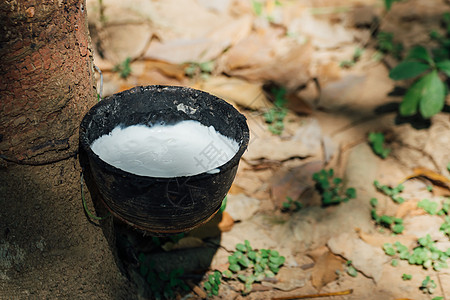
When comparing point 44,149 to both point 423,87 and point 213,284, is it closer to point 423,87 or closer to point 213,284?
point 213,284

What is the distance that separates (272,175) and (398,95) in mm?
1458

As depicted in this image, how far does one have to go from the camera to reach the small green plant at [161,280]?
2.54m

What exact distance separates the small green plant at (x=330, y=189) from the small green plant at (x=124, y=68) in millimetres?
1919

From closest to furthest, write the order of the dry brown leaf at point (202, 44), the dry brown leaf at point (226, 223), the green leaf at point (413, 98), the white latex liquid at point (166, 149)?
the white latex liquid at point (166, 149), the dry brown leaf at point (226, 223), the green leaf at point (413, 98), the dry brown leaf at point (202, 44)

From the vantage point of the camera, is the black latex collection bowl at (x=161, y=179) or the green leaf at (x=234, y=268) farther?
the green leaf at (x=234, y=268)

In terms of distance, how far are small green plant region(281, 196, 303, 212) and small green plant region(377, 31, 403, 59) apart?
84.6 inches

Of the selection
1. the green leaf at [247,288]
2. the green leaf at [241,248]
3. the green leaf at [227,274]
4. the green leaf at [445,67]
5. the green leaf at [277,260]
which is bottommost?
the green leaf at [247,288]

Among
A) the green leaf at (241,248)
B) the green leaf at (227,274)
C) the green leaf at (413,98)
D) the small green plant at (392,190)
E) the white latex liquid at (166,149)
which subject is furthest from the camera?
the green leaf at (413,98)

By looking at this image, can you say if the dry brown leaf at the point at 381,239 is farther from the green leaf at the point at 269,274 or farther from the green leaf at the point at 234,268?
the green leaf at the point at 234,268

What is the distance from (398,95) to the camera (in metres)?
3.99

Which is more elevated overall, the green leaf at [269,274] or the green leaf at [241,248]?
the green leaf at [241,248]

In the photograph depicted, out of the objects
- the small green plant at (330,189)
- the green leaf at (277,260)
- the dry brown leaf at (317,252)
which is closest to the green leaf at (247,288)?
the green leaf at (277,260)

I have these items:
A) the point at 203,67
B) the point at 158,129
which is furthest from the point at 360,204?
the point at 203,67

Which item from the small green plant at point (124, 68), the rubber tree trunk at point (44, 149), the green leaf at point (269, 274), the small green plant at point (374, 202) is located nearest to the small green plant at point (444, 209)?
the small green plant at point (374, 202)
